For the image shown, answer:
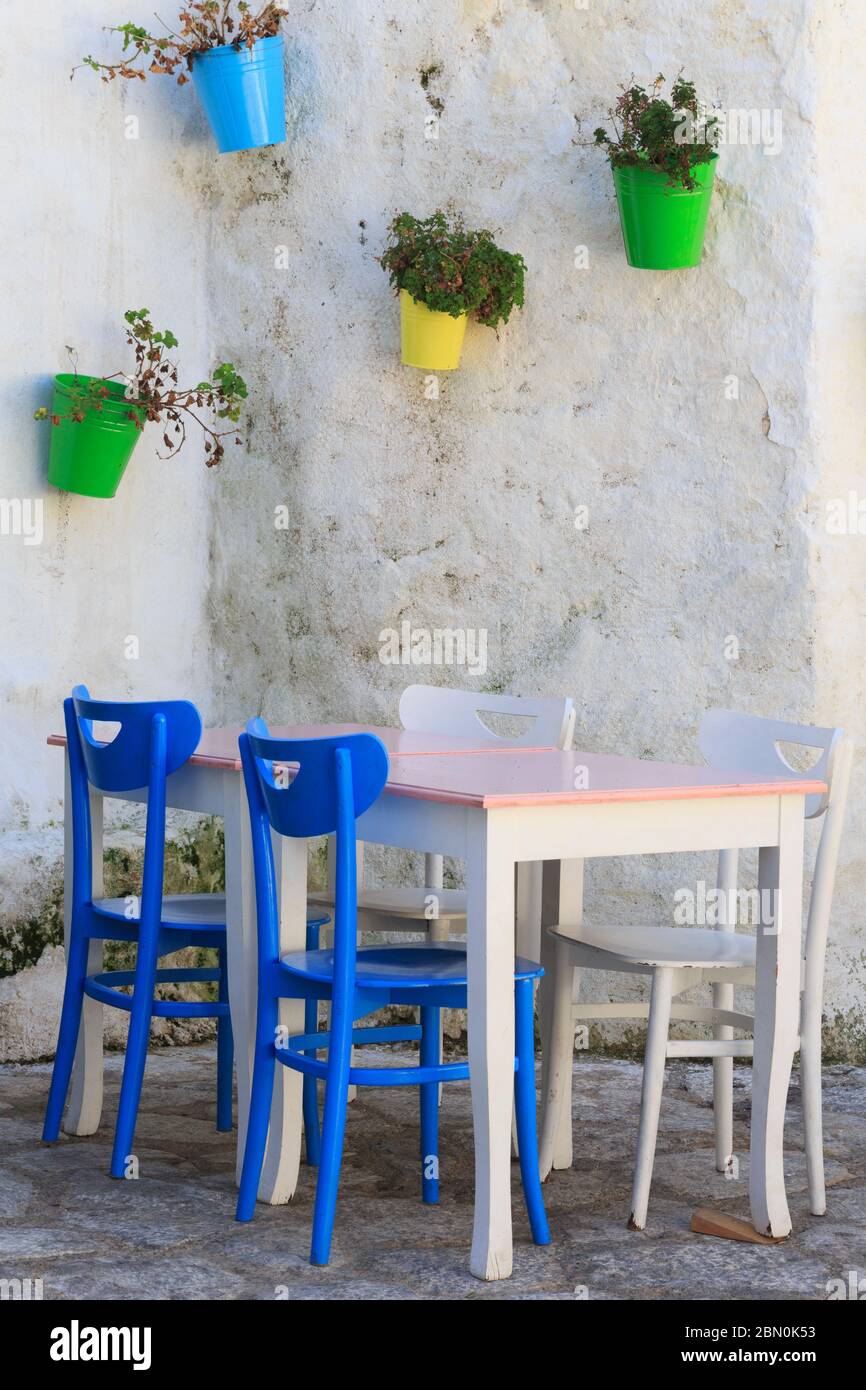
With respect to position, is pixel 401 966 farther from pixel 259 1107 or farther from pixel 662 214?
pixel 662 214

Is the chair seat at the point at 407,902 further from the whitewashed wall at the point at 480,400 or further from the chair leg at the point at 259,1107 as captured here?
the whitewashed wall at the point at 480,400

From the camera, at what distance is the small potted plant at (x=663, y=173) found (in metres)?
4.32

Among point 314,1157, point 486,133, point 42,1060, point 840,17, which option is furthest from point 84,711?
point 840,17

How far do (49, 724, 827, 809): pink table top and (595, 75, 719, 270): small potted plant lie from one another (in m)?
1.52

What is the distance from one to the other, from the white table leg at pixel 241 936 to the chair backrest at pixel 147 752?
0.52 ft

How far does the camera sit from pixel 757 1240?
125 inches

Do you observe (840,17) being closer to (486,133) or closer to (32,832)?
(486,133)

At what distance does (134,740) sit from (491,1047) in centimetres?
112

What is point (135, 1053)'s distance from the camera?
3.63 meters

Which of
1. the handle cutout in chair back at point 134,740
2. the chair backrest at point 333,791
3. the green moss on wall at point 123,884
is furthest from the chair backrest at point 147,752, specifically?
the green moss on wall at point 123,884

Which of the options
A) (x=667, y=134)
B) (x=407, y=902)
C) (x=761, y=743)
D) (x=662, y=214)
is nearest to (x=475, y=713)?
(x=407, y=902)

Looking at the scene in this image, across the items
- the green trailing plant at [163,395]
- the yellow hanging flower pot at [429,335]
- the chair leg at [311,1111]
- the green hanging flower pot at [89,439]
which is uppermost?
the yellow hanging flower pot at [429,335]

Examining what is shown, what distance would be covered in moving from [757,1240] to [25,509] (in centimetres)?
282

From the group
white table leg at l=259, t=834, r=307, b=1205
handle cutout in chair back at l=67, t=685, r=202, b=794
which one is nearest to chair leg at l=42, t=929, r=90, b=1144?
handle cutout in chair back at l=67, t=685, r=202, b=794
